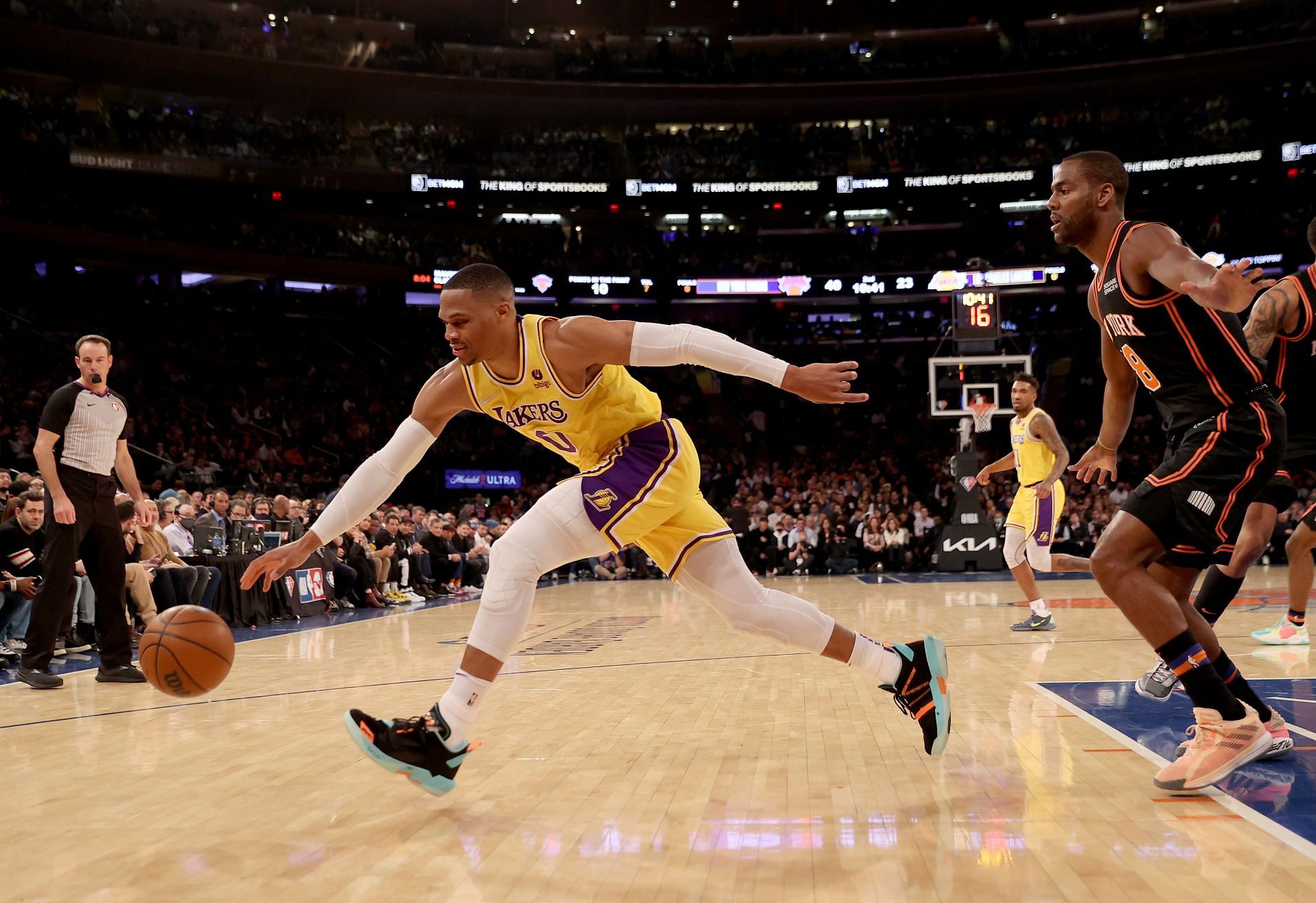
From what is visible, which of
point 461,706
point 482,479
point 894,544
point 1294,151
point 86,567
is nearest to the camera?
point 461,706

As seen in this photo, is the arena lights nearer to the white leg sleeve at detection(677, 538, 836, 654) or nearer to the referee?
the white leg sleeve at detection(677, 538, 836, 654)

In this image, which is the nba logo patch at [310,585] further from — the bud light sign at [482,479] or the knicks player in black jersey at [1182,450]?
the bud light sign at [482,479]

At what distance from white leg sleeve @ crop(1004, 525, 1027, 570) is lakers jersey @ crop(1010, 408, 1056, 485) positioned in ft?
1.43

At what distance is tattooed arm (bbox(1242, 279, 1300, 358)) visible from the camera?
4.16 m

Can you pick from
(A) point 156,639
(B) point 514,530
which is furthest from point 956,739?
(A) point 156,639

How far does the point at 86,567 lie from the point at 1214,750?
627cm

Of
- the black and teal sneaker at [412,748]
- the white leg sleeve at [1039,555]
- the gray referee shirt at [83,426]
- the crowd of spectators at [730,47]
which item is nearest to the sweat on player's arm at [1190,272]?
the black and teal sneaker at [412,748]

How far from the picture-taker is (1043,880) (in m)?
2.55

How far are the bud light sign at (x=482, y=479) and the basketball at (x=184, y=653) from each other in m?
23.9

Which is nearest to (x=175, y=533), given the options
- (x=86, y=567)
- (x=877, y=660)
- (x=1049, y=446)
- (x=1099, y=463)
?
(x=86, y=567)

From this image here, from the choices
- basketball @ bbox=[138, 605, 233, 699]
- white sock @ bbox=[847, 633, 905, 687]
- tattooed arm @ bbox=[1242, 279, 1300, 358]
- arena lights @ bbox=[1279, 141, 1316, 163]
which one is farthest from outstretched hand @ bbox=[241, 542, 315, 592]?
arena lights @ bbox=[1279, 141, 1316, 163]

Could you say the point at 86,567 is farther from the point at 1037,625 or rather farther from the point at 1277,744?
the point at 1037,625

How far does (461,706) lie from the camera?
348 centimetres

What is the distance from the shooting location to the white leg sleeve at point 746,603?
12.6ft
